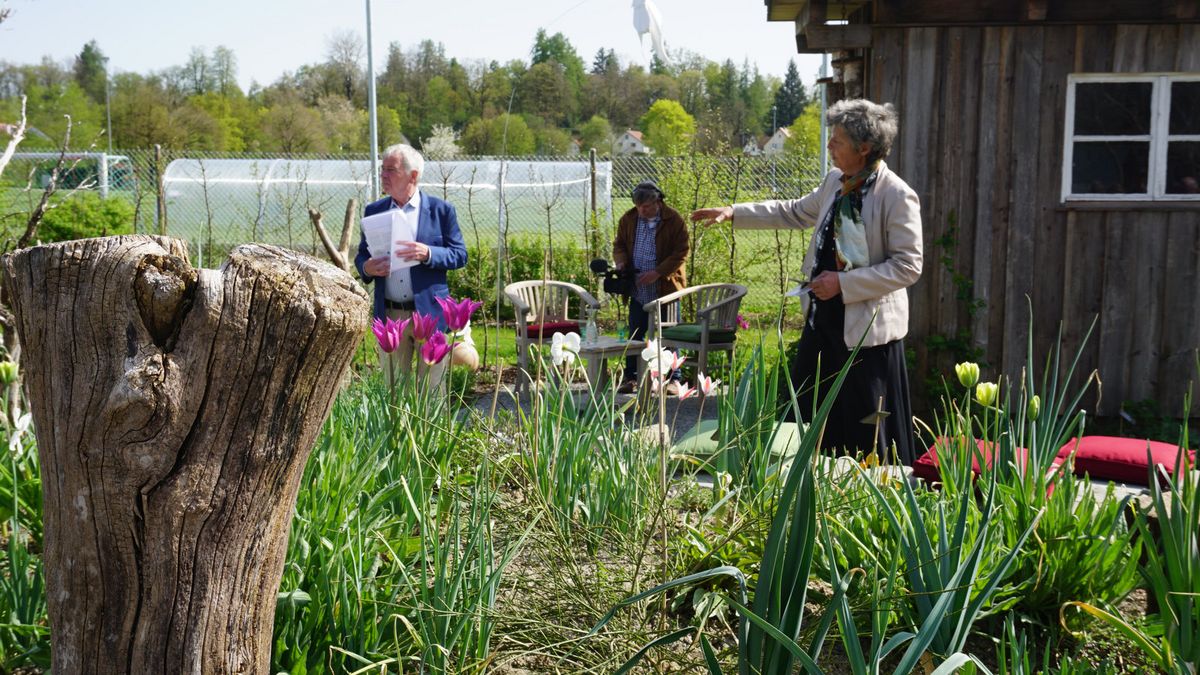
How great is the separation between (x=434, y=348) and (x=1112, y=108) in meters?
4.88

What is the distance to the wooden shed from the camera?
20.7 feet

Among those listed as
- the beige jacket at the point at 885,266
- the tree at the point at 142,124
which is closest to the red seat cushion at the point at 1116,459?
the beige jacket at the point at 885,266

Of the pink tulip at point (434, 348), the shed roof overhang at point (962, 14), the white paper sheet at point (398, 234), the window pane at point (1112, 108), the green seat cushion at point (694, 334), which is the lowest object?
the green seat cushion at point (694, 334)

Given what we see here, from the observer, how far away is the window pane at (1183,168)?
6.41m

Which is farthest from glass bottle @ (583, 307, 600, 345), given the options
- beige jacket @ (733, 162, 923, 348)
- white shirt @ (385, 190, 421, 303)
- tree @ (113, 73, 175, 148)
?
tree @ (113, 73, 175, 148)

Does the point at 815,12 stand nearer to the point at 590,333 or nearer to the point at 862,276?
the point at 590,333

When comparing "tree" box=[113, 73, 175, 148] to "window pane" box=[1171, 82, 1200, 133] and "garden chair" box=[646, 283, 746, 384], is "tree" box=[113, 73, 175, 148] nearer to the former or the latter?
"garden chair" box=[646, 283, 746, 384]

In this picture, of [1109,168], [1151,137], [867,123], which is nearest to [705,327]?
[1109,168]

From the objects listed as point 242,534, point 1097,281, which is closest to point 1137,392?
point 1097,281

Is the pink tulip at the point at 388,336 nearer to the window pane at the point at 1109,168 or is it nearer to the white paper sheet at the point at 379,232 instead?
the white paper sheet at the point at 379,232

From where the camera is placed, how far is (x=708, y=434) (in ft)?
12.2

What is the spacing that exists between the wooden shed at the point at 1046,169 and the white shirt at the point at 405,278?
2.52 m

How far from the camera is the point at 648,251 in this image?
8.05 m

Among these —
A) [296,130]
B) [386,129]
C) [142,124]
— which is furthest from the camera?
[386,129]
